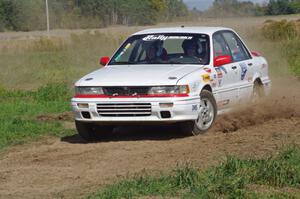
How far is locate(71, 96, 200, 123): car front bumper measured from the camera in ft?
33.4

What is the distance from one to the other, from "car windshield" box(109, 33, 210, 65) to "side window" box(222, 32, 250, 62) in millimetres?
663

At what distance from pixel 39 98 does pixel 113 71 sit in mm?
6481

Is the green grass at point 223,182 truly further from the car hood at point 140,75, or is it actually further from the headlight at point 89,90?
the headlight at point 89,90

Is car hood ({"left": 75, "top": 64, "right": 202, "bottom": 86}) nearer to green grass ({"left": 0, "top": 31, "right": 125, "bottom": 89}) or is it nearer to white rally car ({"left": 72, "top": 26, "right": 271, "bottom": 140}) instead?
white rally car ({"left": 72, "top": 26, "right": 271, "bottom": 140})

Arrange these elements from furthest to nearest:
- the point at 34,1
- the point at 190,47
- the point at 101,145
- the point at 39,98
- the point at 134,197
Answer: the point at 34,1 → the point at 39,98 → the point at 190,47 → the point at 101,145 → the point at 134,197

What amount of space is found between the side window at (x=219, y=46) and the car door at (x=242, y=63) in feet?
0.47

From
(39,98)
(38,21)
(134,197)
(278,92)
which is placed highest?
(134,197)

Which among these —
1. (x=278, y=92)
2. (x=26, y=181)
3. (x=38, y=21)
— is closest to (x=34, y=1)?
(x=38, y=21)

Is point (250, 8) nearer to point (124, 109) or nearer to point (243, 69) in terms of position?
point (243, 69)

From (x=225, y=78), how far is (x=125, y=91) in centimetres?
179

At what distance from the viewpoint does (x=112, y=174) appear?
8.20 m

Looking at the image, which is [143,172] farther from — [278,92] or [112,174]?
[278,92]

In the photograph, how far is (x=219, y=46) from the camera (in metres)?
11.8

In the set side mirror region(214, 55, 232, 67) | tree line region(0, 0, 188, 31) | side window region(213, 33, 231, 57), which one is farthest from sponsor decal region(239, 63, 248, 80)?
tree line region(0, 0, 188, 31)
